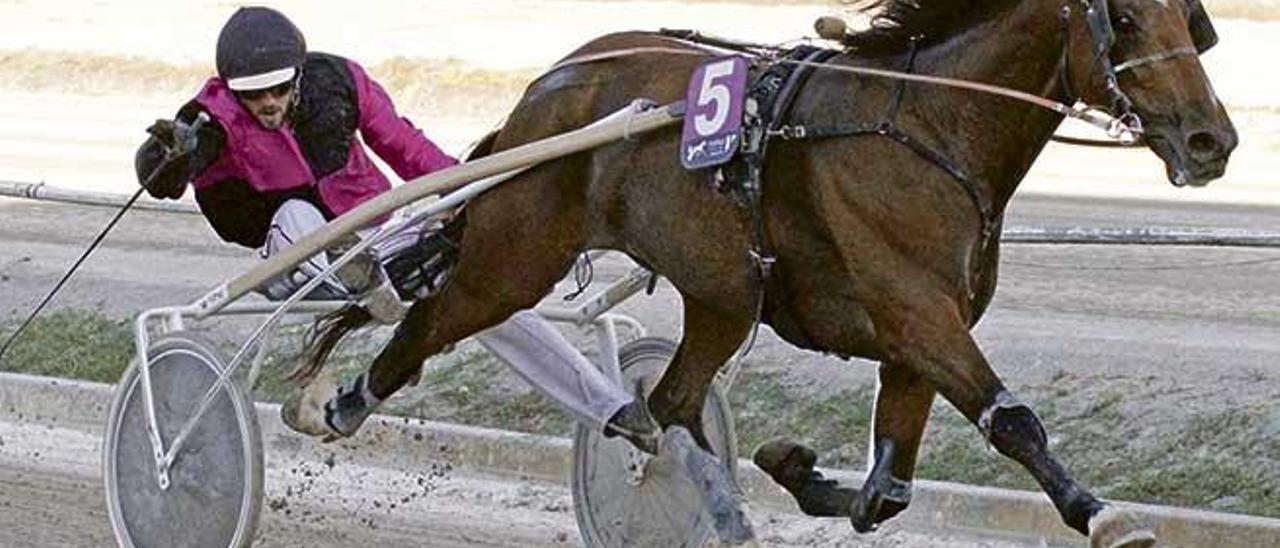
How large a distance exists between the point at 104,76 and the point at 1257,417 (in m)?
16.9

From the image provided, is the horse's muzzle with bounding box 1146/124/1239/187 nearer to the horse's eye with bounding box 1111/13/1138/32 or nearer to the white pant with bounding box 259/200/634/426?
the horse's eye with bounding box 1111/13/1138/32

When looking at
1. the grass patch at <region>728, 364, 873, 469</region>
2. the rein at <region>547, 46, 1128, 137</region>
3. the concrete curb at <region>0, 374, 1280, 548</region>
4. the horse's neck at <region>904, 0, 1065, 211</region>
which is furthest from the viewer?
the grass patch at <region>728, 364, 873, 469</region>

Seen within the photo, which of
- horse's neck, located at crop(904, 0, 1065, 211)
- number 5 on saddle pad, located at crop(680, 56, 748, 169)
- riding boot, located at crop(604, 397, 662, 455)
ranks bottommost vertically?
riding boot, located at crop(604, 397, 662, 455)

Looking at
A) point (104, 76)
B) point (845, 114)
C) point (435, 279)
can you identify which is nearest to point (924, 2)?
point (845, 114)

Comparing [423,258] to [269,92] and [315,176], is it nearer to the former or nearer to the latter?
[315,176]

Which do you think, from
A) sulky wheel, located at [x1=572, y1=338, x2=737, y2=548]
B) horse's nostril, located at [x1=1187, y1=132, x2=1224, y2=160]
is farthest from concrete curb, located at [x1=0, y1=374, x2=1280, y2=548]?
horse's nostril, located at [x1=1187, y1=132, x2=1224, y2=160]

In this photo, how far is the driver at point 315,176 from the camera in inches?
271

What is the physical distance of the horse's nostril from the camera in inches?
209

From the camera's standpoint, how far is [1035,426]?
548 cm

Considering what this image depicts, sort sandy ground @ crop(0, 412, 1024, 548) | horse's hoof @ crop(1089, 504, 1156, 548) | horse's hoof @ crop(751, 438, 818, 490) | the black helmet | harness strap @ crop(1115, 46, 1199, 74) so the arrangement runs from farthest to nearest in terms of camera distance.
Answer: sandy ground @ crop(0, 412, 1024, 548) → the black helmet → horse's hoof @ crop(751, 438, 818, 490) → harness strap @ crop(1115, 46, 1199, 74) → horse's hoof @ crop(1089, 504, 1156, 548)

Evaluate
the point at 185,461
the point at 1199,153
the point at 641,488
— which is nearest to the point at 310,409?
the point at 185,461

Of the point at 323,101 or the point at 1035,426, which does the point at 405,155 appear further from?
the point at 1035,426

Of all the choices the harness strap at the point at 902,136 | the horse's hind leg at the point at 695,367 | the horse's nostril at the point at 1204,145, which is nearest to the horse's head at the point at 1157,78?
the horse's nostril at the point at 1204,145

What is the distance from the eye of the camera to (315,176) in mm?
7199
